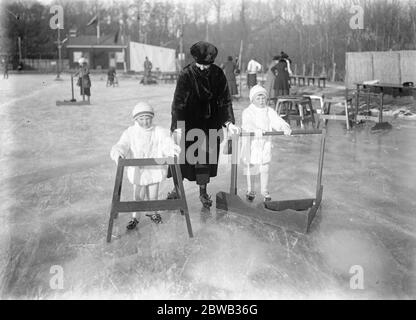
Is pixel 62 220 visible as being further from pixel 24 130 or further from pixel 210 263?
pixel 24 130

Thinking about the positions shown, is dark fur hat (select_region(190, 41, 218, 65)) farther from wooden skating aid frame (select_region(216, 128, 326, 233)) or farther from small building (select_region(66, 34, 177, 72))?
small building (select_region(66, 34, 177, 72))

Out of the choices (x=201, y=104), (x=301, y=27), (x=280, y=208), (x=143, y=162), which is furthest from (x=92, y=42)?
(x=143, y=162)

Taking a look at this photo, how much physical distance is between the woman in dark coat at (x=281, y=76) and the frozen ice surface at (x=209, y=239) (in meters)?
4.56

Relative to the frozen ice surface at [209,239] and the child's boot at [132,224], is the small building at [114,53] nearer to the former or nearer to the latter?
the frozen ice surface at [209,239]

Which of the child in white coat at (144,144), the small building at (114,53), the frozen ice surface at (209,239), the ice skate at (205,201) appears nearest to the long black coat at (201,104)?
the ice skate at (205,201)

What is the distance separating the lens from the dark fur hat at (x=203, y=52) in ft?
13.0

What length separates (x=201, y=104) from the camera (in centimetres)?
412

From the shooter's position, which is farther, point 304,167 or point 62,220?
point 304,167

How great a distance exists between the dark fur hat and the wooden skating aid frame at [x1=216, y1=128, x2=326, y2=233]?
0.78 meters

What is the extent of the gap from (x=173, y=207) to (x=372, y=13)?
15168mm

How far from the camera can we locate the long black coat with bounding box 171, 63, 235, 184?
13.4 ft

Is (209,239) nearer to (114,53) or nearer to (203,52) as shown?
(203,52)
